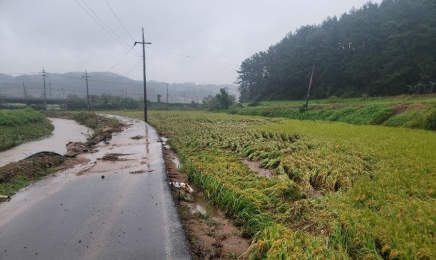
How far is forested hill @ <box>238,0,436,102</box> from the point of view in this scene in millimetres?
32688

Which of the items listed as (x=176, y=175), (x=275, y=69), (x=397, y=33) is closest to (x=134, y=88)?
(x=275, y=69)

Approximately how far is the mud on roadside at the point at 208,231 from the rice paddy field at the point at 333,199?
22 centimetres

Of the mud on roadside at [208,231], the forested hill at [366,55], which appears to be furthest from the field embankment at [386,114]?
the mud on roadside at [208,231]

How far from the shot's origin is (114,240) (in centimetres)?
436

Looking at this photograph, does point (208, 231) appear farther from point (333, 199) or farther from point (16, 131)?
point (16, 131)

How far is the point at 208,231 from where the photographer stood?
16.7 feet

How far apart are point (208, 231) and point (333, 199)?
2649 millimetres

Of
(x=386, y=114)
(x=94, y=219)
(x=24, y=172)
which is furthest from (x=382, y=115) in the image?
(x=24, y=172)

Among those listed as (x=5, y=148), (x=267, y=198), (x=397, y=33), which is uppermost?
(x=397, y=33)

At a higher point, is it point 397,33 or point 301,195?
point 397,33

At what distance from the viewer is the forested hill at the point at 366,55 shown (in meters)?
32.7

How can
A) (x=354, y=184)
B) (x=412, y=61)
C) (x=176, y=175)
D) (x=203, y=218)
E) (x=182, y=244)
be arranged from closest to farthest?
(x=182, y=244)
(x=203, y=218)
(x=354, y=184)
(x=176, y=175)
(x=412, y=61)

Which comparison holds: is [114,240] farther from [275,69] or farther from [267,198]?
[275,69]

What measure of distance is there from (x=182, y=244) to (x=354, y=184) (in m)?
4.30
